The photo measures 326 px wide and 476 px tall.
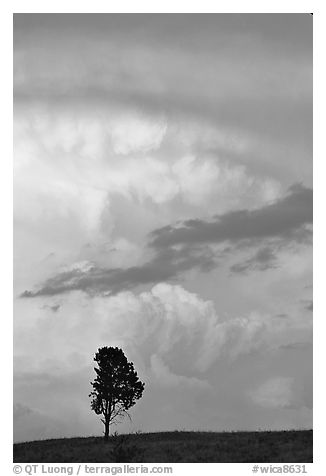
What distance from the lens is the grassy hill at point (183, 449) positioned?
175 ft

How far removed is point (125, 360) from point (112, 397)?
171 inches

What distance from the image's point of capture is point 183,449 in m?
57.7

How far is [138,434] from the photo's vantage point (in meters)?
72.1

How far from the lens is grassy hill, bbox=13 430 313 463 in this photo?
175 feet

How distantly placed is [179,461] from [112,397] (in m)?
20.9

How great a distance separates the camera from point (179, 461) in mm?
53406
